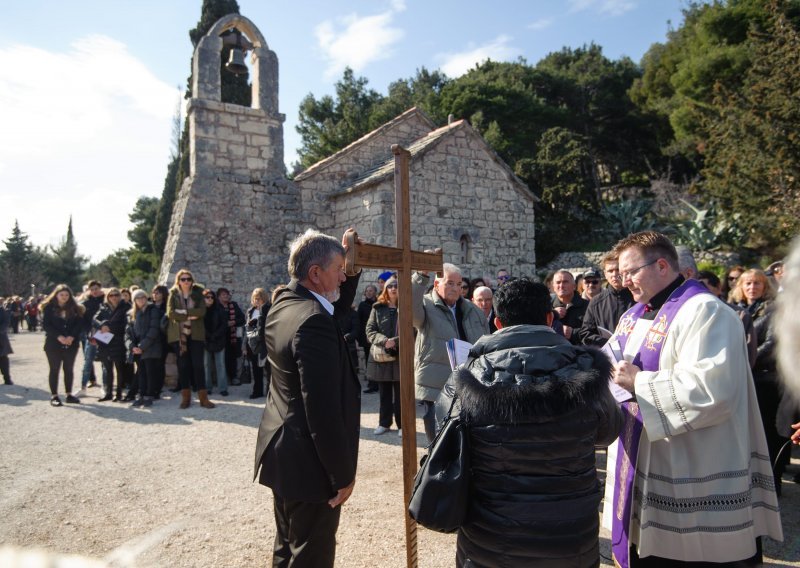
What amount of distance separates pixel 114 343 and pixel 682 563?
8621 millimetres

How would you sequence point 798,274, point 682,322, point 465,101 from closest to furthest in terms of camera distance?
point 798,274, point 682,322, point 465,101

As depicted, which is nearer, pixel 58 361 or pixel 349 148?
pixel 58 361

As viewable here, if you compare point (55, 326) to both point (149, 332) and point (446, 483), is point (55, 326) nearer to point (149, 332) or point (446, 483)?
point (149, 332)

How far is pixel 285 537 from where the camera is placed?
254cm

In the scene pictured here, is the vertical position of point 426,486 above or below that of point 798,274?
below

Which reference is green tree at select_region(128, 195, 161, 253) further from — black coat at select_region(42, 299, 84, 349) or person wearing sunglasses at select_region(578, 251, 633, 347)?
person wearing sunglasses at select_region(578, 251, 633, 347)

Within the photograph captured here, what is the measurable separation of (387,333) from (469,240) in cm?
626

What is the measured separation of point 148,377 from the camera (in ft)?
27.4

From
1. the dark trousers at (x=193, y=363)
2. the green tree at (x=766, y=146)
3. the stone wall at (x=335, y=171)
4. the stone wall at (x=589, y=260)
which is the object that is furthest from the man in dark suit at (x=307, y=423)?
the green tree at (x=766, y=146)

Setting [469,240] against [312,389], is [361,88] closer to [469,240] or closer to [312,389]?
[469,240]

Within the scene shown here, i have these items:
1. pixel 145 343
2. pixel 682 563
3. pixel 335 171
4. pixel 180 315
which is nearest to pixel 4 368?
pixel 145 343

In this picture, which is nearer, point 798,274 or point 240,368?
point 798,274

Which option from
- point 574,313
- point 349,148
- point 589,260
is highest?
point 349,148

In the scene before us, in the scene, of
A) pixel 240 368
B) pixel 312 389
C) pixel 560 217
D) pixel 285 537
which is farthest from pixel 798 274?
pixel 560 217
